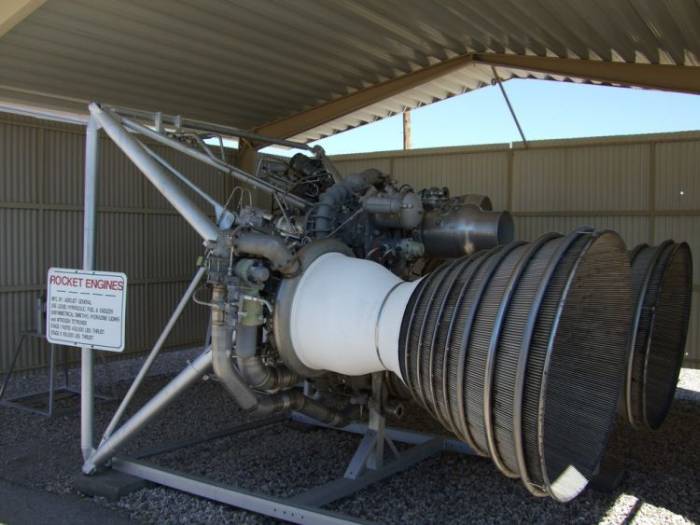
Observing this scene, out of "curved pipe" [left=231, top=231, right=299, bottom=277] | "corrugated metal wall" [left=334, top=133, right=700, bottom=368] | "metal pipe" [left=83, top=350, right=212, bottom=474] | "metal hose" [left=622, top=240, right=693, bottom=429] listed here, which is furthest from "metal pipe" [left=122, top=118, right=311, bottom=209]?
"corrugated metal wall" [left=334, top=133, right=700, bottom=368]

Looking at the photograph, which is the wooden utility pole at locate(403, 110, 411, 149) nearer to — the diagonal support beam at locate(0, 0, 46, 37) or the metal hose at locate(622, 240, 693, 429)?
the diagonal support beam at locate(0, 0, 46, 37)

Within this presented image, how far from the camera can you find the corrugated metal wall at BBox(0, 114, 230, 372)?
26.0ft

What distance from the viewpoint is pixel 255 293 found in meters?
4.16

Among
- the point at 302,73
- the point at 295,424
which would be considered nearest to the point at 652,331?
the point at 295,424

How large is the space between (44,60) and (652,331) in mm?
6659

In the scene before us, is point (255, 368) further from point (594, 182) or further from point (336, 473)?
point (594, 182)

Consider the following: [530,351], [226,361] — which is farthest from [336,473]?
[530,351]

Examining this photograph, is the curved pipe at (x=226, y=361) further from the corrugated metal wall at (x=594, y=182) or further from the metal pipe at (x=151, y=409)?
the corrugated metal wall at (x=594, y=182)

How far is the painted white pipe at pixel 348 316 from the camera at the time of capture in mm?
3666

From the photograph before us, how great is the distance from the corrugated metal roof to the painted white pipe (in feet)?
11.3

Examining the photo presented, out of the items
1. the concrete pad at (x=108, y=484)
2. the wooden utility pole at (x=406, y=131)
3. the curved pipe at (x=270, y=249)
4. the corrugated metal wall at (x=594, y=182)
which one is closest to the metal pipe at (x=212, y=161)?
the curved pipe at (x=270, y=249)

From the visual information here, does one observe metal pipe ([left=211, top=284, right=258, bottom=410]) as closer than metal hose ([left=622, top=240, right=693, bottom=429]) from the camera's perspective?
Yes

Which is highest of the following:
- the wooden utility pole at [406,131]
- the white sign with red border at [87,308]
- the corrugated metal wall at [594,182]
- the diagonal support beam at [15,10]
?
the wooden utility pole at [406,131]

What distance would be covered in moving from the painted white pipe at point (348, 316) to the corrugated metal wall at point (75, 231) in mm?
5326
